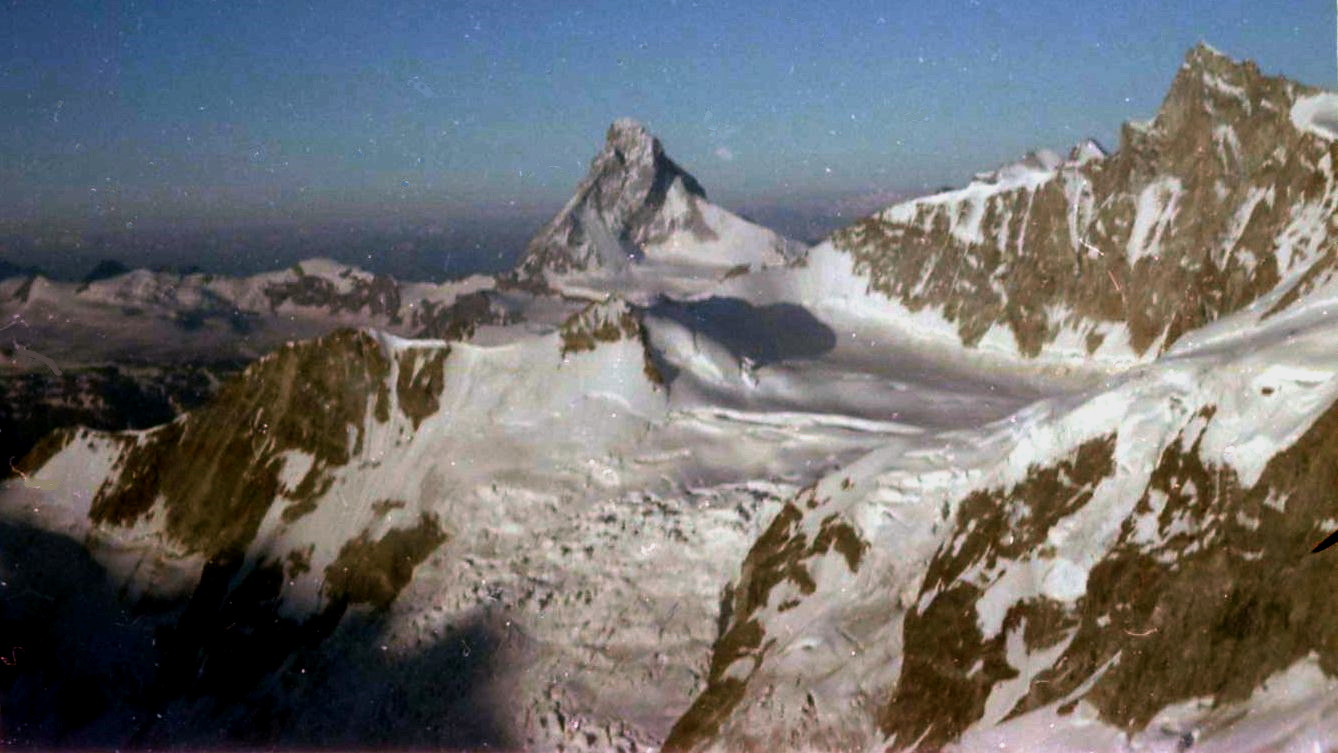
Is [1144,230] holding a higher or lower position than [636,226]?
higher

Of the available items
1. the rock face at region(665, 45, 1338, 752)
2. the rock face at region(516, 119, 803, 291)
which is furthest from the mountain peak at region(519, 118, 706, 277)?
the rock face at region(665, 45, 1338, 752)

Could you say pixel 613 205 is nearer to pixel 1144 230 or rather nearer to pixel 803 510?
pixel 1144 230

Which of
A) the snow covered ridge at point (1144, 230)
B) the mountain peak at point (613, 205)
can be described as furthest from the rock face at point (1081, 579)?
the mountain peak at point (613, 205)

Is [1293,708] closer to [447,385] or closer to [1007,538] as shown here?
[1007,538]

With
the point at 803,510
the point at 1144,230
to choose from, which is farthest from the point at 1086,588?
the point at 1144,230

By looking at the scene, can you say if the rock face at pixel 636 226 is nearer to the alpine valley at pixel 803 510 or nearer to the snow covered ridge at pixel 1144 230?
the snow covered ridge at pixel 1144 230
